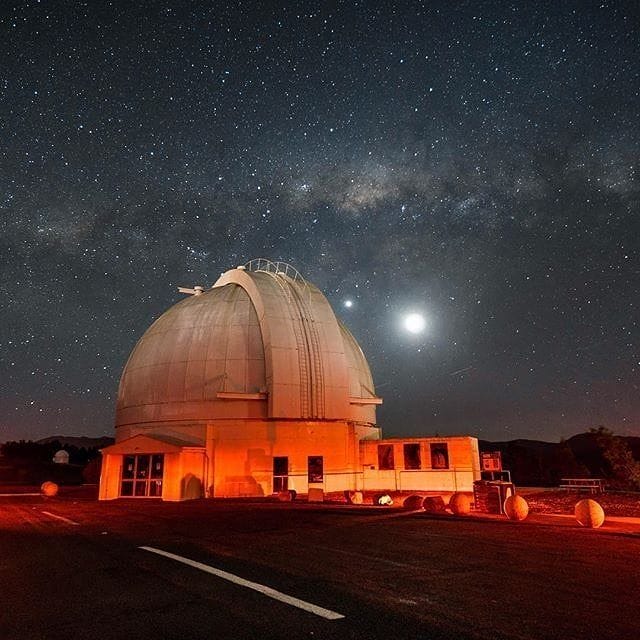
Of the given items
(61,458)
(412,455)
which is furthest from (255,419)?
(61,458)

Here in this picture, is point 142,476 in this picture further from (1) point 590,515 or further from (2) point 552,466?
(2) point 552,466

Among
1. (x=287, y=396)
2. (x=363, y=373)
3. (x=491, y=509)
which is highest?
(x=363, y=373)

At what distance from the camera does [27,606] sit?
594 centimetres

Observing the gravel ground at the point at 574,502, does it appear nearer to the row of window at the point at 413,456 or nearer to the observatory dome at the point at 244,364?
the row of window at the point at 413,456

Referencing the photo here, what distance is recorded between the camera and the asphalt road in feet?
15.9

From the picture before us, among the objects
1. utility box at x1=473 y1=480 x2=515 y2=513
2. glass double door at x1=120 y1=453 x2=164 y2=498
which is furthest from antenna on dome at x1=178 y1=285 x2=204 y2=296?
utility box at x1=473 y1=480 x2=515 y2=513

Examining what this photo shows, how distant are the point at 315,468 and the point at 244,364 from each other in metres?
7.75

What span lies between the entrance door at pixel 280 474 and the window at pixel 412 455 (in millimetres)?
7452

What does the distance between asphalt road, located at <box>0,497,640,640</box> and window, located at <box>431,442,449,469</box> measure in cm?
1802

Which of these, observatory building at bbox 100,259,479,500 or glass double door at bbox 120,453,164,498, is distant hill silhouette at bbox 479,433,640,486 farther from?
glass double door at bbox 120,453,164,498

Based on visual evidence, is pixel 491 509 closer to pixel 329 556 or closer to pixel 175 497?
pixel 329 556

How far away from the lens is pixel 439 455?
102 ft

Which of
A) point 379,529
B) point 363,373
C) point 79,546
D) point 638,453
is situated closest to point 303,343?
point 363,373

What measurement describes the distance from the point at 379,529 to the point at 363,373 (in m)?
27.4
